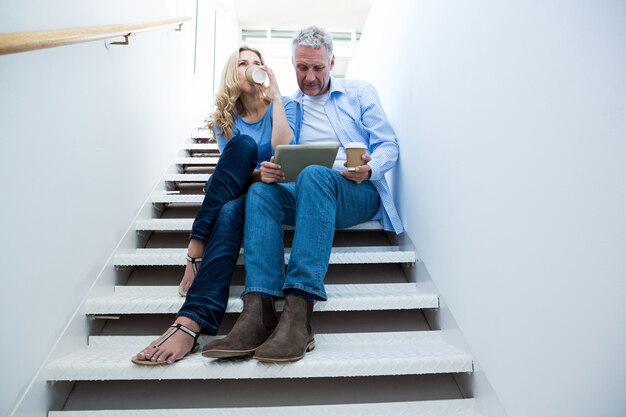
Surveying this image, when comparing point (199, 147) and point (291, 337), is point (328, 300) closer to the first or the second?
point (291, 337)

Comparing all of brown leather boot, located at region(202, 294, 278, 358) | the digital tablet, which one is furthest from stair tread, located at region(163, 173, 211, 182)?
brown leather boot, located at region(202, 294, 278, 358)

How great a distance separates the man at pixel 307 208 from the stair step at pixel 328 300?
0.65ft

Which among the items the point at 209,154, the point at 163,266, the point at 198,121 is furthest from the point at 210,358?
the point at 198,121

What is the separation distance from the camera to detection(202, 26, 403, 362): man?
4.27 feet

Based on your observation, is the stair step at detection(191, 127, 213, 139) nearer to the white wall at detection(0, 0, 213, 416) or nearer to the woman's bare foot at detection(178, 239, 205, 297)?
the white wall at detection(0, 0, 213, 416)

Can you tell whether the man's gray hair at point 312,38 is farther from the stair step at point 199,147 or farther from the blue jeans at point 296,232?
the stair step at point 199,147

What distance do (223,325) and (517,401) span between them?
3.14 ft

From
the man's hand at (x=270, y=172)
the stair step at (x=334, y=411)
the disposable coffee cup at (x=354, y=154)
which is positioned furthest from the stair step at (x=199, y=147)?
the stair step at (x=334, y=411)

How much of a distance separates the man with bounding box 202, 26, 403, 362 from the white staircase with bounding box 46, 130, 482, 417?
0.09 m

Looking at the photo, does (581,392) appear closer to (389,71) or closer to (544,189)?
(544,189)

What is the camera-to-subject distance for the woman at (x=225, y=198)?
133 centimetres

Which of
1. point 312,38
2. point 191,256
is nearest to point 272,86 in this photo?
point 312,38

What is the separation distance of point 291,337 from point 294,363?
0.25 feet

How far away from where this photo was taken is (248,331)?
1292 mm
